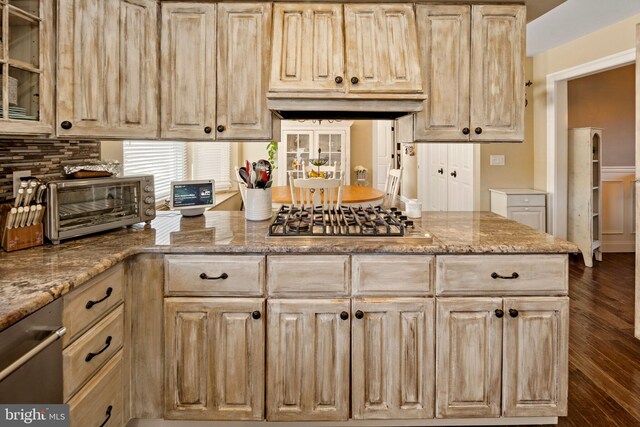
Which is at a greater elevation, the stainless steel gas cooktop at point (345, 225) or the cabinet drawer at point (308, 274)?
the stainless steel gas cooktop at point (345, 225)

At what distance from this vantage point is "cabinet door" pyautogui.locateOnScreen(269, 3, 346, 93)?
218 centimetres

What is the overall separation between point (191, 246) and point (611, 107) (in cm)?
615

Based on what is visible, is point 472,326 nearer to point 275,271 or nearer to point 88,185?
point 275,271

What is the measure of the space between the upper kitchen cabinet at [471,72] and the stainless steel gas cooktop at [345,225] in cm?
48

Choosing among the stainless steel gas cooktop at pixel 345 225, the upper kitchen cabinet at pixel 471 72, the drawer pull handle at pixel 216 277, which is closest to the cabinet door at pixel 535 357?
the stainless steel gas cooktop at pixel 345 225

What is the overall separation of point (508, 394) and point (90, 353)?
172 centimetres

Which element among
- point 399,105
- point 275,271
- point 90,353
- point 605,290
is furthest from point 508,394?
point 605,290

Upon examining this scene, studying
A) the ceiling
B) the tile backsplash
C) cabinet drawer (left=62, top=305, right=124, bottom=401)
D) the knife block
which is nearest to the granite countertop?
the knife block

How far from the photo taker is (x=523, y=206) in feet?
16.7

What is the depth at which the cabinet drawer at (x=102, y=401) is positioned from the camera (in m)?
1.52

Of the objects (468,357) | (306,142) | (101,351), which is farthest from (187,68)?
(306,142)

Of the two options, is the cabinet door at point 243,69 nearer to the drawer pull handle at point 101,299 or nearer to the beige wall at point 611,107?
the drawer pull handle at point 101,299

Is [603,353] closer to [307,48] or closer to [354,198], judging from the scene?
[354,198]

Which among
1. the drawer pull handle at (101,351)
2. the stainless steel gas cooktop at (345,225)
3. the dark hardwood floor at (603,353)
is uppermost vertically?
the stainless steel gas cooktop at (345,225)
